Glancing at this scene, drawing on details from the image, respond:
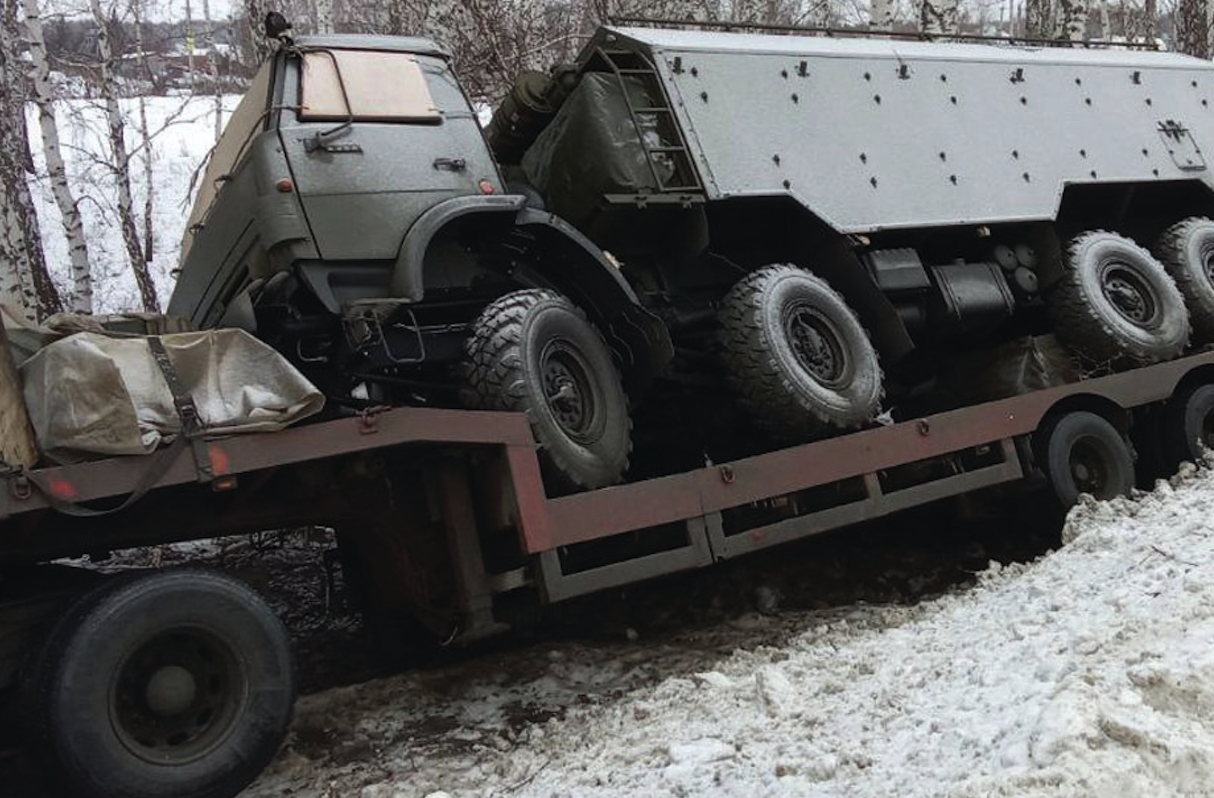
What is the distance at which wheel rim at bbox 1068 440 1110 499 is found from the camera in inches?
270

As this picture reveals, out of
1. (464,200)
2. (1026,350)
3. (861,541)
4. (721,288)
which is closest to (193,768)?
(464,200)

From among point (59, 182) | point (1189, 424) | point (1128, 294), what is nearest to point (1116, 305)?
point (1128, 294)

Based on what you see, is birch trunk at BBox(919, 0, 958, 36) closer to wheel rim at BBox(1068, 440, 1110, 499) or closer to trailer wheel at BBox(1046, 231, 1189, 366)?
trailer wheel at BBox(1046, 231, 1189, 366)

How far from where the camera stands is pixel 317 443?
4203 mm

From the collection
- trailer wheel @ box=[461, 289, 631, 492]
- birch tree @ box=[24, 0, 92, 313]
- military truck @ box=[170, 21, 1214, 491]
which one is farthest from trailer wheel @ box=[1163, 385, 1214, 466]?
birch tree @ box=[24, 0, 92, 313]

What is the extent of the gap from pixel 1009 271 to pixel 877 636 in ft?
10.9

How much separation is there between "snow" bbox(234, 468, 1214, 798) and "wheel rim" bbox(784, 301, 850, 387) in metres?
1.26

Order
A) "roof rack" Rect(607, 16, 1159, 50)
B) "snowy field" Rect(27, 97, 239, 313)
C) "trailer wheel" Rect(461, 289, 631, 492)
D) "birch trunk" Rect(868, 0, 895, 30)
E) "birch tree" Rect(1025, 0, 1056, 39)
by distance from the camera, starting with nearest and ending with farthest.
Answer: "trailer wheel" Rect(461, 289, 631, 492), "roof rack" Rect(607, 16, 1159, 50), "birch trunk" Rect(868, 0, 895, 30), "birch tree" Rect(1025, 0, 1056, 39), "snowy field" Rect(27, 97, 239, 313)

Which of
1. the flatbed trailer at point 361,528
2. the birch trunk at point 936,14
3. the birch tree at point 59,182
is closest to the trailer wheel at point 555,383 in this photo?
the flatbed trailer at point 361,528

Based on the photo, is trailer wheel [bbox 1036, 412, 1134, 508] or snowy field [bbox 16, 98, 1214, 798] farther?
trailer wheel [bbox 1036, 412, 1134, 508]

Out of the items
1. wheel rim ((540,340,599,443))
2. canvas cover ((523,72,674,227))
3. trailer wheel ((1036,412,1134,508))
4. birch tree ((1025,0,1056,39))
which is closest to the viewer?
wheel rim ((540,340,599,443))

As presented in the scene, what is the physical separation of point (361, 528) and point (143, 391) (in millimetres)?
1271

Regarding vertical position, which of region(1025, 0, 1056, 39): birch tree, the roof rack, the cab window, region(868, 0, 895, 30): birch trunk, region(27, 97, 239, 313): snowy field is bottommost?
the cab window

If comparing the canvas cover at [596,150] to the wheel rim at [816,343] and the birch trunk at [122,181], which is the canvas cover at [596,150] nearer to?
the wheel rim at [816,343]
